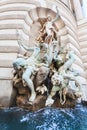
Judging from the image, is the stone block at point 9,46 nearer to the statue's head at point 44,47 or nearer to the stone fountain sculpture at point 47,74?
the statue's head at point 44,47

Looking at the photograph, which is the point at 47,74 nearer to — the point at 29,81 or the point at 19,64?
the point at 29,81

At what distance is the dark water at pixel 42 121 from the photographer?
5.75 metres

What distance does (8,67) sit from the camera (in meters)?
10.1

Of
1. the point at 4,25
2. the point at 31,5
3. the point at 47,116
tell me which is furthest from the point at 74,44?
the point at 47,116

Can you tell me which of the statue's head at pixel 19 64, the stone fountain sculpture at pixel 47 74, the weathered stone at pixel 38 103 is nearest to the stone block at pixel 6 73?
the stone fountain sculpture at pixel 47 74

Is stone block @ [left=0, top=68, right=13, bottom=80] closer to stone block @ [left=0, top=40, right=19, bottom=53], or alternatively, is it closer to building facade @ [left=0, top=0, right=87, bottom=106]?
building facade @ [left=0, top=0, right=87, bottom=106]

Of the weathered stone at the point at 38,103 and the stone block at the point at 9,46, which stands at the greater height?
the stone block at the point at 9,46

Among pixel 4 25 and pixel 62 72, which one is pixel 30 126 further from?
pixel 4 25

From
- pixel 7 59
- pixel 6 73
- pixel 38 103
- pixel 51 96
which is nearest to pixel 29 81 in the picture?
pixel 38 103

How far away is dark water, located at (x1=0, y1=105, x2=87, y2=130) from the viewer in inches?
227

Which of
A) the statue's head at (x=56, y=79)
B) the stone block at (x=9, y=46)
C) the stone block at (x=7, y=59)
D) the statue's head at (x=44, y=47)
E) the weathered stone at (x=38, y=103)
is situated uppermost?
the stone block at (x=9, y=46)

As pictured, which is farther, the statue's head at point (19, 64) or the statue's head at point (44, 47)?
the statue's head at point (44, 47)

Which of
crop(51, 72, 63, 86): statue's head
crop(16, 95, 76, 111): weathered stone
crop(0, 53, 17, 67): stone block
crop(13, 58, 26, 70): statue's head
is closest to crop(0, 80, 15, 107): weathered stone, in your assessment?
crop(16, 95, 76, 111): weathered stone

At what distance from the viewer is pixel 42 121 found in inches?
246
